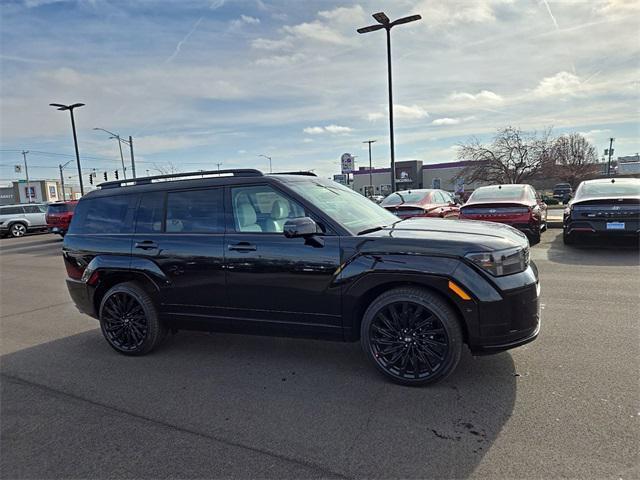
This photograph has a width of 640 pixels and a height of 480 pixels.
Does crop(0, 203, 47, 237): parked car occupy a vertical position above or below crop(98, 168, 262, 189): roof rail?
below

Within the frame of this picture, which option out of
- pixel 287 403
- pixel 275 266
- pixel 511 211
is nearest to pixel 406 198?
pixel 511 211

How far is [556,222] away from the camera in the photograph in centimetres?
1367

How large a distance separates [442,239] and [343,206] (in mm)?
1087

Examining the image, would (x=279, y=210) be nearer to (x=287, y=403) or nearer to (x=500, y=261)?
(x=287, y=403)

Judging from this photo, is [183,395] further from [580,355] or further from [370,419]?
[580,355]

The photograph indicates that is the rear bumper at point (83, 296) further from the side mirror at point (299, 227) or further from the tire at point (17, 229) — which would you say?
the tire at point (17, 229)

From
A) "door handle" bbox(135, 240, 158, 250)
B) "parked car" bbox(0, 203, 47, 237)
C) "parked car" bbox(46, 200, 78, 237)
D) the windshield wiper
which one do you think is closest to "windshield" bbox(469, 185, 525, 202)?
the windshield wiper

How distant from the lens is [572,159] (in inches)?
1572

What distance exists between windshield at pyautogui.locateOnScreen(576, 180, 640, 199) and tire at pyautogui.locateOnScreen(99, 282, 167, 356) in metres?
9.14

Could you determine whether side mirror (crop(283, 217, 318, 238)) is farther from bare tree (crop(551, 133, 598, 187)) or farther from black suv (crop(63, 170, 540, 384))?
bare tree (crop(551, 133, 598, 187))

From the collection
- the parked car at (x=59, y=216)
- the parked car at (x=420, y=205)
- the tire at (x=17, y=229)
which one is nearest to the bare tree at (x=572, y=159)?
the parked car at (x=420, y=205)

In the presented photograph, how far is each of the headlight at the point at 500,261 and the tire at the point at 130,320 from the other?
3145 mm

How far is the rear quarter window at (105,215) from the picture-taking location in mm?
4527

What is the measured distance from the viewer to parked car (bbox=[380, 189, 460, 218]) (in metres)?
10.6
